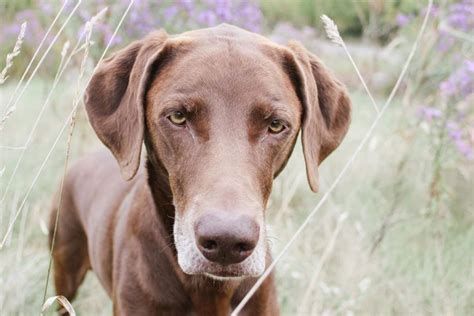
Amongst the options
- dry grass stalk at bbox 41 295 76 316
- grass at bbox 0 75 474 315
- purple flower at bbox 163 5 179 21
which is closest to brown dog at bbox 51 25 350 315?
dry grass stalk at bbox 41 295 76 316

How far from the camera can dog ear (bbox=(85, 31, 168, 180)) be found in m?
3.07

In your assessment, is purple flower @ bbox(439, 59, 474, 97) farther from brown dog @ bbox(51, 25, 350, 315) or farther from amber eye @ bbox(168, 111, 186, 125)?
amber eye @ bbox(168, 111, 186, 125)

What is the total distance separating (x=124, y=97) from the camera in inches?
127

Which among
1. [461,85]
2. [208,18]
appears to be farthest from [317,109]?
[208,18]

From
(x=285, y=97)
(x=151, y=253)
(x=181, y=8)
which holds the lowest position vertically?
(x=181, y=8)

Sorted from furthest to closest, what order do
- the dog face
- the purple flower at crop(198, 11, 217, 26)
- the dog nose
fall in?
the purple flower at crop(198, 11, 217, 26)
the dog face
the dog nose

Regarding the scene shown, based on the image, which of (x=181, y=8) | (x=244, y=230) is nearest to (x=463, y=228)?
(x=181, y=8)

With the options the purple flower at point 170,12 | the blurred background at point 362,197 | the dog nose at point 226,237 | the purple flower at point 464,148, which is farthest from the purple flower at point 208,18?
the dog nose at point 226,237

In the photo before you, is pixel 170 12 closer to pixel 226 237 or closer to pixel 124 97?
pixel 124 97

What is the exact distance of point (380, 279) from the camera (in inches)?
197

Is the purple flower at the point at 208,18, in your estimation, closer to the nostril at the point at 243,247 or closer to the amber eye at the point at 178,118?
the amber eye at the point at 178,118

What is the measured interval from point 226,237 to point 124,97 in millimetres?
1026

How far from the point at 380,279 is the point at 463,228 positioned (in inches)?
36.6

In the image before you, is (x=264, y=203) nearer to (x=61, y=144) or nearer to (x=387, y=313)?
(x=387, y=313)
